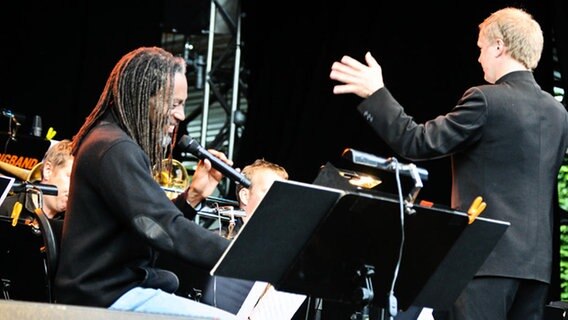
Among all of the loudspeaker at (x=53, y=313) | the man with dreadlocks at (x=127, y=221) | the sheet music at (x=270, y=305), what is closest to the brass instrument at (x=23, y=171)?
the sheet music at (x=270, y=305)

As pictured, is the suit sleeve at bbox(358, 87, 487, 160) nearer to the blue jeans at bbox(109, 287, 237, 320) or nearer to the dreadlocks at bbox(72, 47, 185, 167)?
the dreadlocks at bbox(72, 47, 185, 167)

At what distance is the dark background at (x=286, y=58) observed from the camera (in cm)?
807

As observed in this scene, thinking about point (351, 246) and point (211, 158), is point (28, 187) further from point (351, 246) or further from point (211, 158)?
point (351, 246)

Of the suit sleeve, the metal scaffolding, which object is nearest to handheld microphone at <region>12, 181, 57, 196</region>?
the suit sleeve

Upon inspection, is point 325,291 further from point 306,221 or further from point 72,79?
point 72,79

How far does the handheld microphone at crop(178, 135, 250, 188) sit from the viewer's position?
12.7ft

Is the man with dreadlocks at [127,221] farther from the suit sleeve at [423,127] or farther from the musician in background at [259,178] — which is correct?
the musician in background at [259,178]

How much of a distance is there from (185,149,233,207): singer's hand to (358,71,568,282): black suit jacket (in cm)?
62

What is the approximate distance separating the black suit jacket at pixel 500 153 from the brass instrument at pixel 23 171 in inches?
141

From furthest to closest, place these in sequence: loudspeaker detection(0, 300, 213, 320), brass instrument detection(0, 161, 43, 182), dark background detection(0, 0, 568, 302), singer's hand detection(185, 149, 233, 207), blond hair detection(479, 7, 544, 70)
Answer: dark background detection(0, 0, 568, 302) < brass instrument detection(0, 161, 43, 182) < blond hair detection(479, 7, 544, 70) < singer's hand detection(185, 149, 233, 207) < loudspeaker detection(0, 300, 213, 320)

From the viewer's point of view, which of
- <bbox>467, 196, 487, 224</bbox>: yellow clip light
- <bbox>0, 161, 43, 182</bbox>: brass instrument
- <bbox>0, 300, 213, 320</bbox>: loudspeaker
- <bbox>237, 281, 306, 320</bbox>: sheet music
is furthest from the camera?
<bbox>0, 161, 43, 182</bbox>: brass instrument

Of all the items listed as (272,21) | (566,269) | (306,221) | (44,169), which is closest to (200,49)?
(272,21)

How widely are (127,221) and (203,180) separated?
48 cm

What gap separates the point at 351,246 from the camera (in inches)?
142
